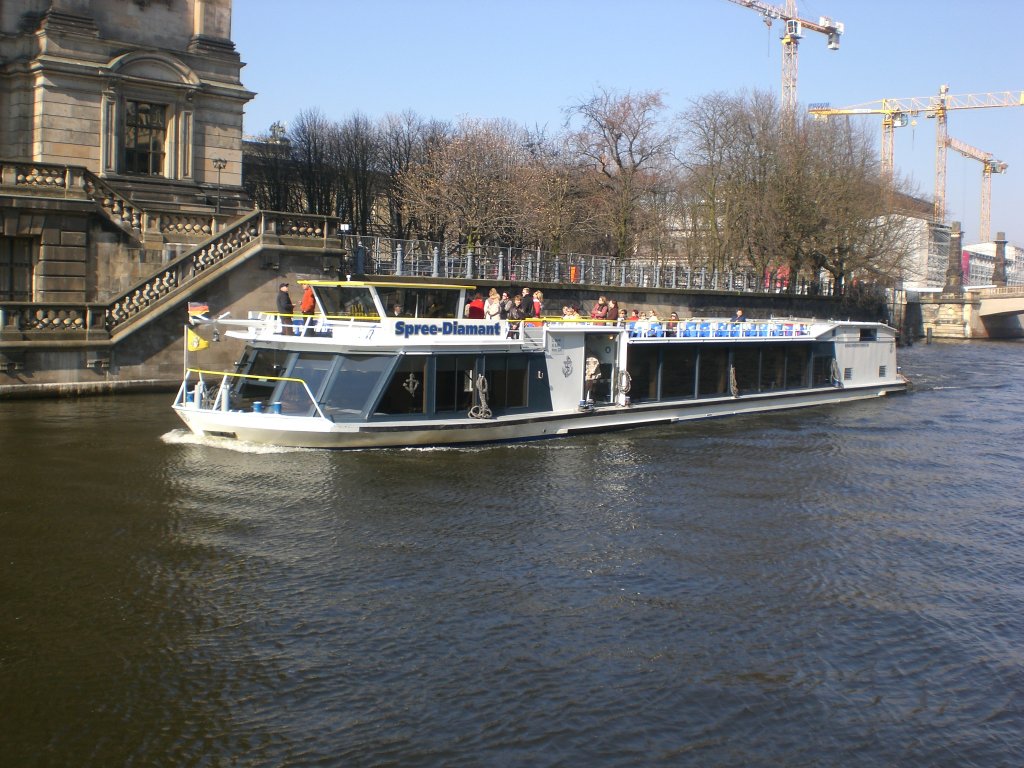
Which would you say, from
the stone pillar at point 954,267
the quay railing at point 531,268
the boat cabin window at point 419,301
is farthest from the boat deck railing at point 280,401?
the stone pillar at point 954,267

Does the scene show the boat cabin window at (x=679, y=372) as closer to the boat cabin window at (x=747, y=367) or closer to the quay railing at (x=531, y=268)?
the boat cabin window at (x=747, y=367)

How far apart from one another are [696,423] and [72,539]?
53.4 ft

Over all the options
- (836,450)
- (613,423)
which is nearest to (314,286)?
(613,423)

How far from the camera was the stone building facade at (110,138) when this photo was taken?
30.1m

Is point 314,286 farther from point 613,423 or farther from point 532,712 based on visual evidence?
point 532,712

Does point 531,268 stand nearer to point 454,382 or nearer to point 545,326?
point 545,326

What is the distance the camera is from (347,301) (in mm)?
22547

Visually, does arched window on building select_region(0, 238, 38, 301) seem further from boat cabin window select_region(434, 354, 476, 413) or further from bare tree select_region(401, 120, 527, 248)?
bare tree select_region(401, 120, 527, 248)

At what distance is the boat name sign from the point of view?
2117cm

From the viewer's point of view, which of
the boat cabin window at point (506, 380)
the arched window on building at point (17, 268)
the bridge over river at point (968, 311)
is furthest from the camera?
the bridge over river at point (968, 311)

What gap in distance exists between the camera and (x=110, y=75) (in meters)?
35.9

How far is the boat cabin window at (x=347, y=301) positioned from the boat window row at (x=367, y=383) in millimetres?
1604

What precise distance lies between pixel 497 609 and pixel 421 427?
29.2ft

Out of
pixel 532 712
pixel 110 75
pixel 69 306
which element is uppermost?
pixel 110 75
